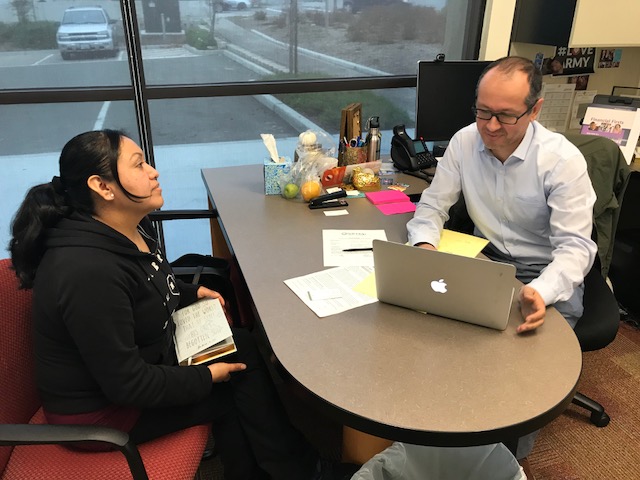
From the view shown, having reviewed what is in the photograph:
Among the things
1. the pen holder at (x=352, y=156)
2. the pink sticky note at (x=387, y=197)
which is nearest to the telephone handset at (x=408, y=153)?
the pen holder at (x=352, y=156)

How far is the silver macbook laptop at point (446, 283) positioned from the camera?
1.12 metres

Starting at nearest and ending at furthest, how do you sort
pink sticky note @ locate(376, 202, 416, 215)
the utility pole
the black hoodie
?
1. the black hoodie
2. pink sticky note @ locate(376, 202, 416, 215)
3. the utility pole

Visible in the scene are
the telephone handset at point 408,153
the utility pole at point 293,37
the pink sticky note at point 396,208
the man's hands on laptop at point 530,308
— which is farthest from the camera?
the utility pole at point 293,37

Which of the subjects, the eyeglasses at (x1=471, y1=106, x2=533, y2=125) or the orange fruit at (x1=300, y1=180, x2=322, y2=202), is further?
the orange fruit at (x1=300, y1=180, x2=322, y2=202)

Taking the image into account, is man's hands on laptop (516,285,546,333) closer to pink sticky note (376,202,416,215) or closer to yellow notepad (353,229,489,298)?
yellow notepad (353,229,489,298)

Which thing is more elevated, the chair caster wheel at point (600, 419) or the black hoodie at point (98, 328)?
the black hoodie at point (98, 328)

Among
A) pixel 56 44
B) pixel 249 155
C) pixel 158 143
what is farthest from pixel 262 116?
pixel 56 44

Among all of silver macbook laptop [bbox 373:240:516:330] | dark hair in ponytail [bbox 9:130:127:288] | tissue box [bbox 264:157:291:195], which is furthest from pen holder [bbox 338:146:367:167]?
dark hair in ponytail [bbox 9:130:127:288]

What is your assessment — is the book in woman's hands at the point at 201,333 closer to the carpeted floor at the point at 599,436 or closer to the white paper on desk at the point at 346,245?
the white paper on desk at the point at 346,245

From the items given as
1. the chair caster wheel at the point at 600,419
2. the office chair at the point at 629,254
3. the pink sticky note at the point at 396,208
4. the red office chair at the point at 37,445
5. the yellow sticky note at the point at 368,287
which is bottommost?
the chair caster wheel at the point at 600,419

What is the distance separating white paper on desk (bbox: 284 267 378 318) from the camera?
52.5 inches

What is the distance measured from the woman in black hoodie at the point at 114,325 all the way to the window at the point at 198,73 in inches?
50.6

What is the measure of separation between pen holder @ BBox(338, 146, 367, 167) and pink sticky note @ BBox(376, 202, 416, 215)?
374mm

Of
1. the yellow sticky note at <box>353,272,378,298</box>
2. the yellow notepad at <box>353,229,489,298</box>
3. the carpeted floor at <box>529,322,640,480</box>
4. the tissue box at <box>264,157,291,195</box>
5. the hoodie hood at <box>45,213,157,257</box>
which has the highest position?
the hoodie hood at <box>45,213,157,257</box>
